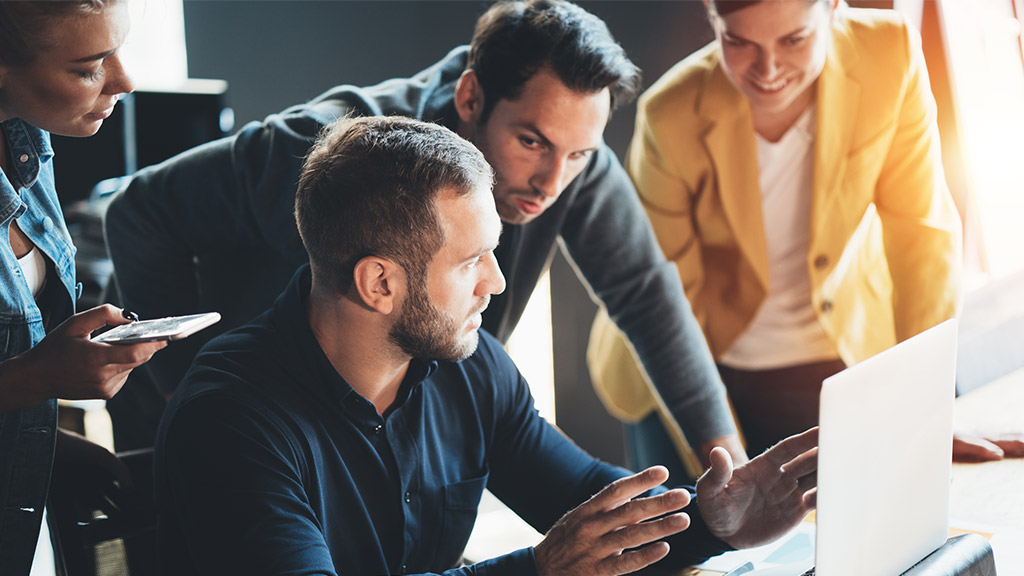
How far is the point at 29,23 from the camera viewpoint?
112 centimetres

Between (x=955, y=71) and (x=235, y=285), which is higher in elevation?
(x=955, y=71)

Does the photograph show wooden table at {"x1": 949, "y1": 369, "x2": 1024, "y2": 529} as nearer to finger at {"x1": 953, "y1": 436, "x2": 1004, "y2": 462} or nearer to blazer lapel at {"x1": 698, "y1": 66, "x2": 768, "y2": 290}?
finger at {"x1": 953, "y1": 436, "x2": 1004, "y2": 462}

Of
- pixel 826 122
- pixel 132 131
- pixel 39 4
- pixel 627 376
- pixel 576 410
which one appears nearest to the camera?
pixel 39 4

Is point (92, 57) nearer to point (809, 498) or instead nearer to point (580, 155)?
point (580, 155)

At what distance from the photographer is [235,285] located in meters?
1.78

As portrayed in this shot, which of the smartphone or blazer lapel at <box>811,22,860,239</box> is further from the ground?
blazer lapel at <box>811,22,860,239</box>

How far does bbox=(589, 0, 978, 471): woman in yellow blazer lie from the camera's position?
2086 millimetres

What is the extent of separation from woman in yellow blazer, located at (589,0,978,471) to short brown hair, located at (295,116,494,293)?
3.17 ft

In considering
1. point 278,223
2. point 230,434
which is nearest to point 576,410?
point 278,223

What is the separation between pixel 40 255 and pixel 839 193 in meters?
1.58

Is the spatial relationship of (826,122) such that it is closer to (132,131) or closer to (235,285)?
(235,285)

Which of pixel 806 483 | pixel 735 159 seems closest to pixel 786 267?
pixel 735 159

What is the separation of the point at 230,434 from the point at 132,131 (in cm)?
247

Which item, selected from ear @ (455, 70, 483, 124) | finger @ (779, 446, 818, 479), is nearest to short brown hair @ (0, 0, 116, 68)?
ear @ (455, 70, 483, 124)
